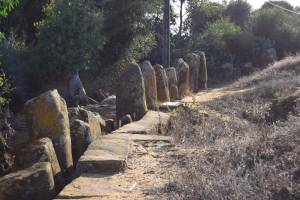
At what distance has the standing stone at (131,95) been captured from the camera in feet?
34.2

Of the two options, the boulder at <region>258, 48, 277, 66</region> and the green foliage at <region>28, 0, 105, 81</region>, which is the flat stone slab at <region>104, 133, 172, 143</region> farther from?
the boulder at <region>258, 48, 277, 66</region>

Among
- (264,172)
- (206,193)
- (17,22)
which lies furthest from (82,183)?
(17,22)

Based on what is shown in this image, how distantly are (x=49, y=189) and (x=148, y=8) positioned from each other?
1576 centimetres

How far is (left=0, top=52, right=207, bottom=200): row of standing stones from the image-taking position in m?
5.66

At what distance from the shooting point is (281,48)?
3153cm

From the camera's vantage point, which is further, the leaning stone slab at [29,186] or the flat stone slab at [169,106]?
the flat stone slab at [169,106]

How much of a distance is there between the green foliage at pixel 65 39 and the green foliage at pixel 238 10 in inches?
869

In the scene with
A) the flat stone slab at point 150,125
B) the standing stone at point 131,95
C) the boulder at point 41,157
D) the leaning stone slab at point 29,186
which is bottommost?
the leaning stone slab at point 29,186

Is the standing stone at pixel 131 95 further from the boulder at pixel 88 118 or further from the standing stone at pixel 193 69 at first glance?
the standing stone at pixel 193 69

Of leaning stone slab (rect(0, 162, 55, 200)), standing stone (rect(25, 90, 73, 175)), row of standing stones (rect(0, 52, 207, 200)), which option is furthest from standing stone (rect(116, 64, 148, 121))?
leaning stone slab (rect(0, 162, 55, 200))

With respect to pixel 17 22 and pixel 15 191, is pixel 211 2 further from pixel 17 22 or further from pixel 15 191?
pixel 15 191

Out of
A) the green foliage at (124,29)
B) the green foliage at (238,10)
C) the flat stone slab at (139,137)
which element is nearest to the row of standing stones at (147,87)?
the flat stone slab at (139,137)

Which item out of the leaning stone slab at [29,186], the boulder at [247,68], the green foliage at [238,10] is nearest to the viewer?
the leaning stone slab at [29,186]

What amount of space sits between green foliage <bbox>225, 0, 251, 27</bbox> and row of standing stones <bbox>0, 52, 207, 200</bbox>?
28409 millimetres
